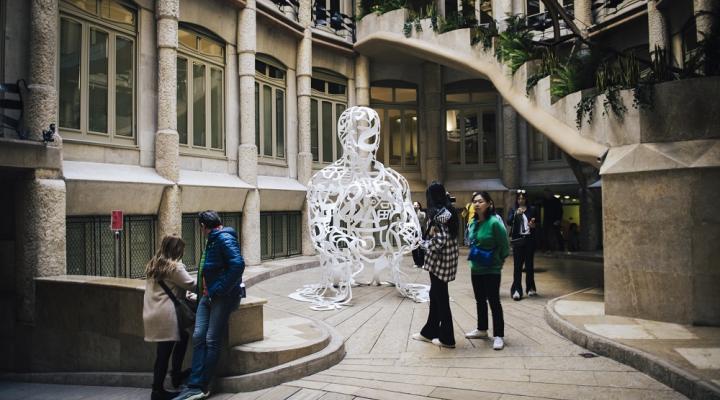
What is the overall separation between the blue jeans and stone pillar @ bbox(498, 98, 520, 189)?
15493 mm

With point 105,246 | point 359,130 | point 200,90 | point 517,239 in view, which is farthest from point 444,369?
point 200,90

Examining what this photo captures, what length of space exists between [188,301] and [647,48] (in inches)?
617

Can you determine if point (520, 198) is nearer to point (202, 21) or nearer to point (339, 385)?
point (339, 385)

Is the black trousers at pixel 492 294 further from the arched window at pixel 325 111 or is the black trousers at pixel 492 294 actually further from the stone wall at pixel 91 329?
the arched window at pixel 325 111

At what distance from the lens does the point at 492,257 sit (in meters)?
5.66

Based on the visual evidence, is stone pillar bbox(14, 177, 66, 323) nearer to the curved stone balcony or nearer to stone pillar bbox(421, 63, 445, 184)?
the curved stone balcony

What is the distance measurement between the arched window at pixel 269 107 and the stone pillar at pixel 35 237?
285 inches

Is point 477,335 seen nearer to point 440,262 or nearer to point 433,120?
point 440,262

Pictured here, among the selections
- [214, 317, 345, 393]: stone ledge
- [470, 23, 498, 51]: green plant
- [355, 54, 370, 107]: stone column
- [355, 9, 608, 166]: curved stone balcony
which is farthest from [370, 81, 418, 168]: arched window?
[214, 317, 345, 393]: stone ledge

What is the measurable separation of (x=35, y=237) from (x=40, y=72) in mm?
2620

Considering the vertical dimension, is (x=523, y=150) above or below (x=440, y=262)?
above

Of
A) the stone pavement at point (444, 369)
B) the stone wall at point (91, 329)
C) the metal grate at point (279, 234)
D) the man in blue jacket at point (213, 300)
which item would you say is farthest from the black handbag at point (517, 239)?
the metal grate at point (279, 234)

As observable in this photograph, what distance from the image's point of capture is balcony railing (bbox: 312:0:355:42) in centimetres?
1738

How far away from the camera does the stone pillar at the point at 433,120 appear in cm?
1956
